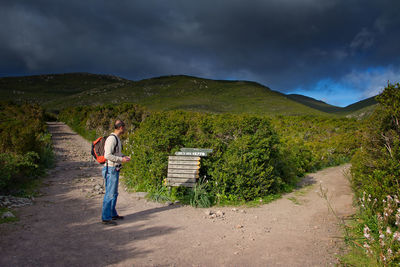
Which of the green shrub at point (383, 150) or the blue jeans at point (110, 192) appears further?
the blue jeans at point (110, 192)

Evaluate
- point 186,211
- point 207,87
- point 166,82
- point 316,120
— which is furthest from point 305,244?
point 166,82

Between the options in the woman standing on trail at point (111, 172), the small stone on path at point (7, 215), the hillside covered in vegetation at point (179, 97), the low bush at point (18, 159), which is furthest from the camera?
the hillside covered in vegetation at point (179, 97)

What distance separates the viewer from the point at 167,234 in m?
4.47

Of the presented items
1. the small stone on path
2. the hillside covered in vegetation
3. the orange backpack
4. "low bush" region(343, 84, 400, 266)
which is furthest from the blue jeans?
the hillside covered in vegetation

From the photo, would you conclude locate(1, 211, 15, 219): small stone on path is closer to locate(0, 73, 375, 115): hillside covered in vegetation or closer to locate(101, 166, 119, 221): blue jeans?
locate(101, 166, 119, 221): blue jeans

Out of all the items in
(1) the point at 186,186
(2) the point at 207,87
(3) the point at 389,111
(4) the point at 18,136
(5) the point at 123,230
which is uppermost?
(2) the point at 207,87

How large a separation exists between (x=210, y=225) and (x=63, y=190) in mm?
4426

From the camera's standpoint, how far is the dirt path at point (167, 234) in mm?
3584

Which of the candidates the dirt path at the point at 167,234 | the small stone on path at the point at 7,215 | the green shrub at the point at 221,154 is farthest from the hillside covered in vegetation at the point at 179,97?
the small stone on path at the point at 7,215

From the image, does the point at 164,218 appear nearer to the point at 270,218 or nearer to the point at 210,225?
the point at 210,225

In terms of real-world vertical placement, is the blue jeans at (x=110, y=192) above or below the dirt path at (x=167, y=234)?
above

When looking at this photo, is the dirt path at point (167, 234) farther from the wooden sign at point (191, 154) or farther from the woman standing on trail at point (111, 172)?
the wooden sign at point (191, 154)

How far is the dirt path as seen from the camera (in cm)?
358

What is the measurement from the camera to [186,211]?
573 centimetres
